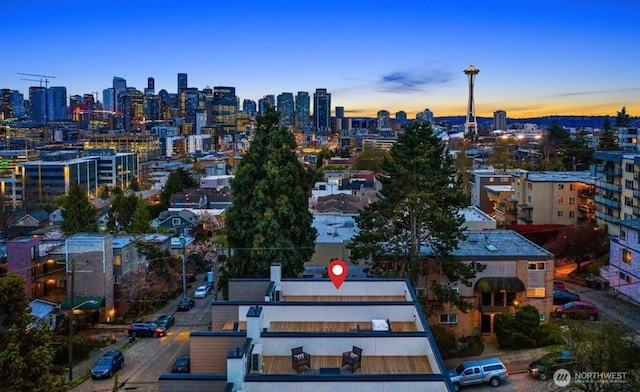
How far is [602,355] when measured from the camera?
1307 cm

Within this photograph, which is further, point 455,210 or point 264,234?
point 455,210

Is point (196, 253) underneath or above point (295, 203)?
underneath

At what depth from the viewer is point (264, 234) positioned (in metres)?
20.7

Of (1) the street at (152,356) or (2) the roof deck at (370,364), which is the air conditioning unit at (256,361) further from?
(1) the street at (152,356)

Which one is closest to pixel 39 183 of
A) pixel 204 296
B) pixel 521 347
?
pixel 204 296

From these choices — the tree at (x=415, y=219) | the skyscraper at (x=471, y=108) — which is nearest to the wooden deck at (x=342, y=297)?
the tree at (x=415, y=219)

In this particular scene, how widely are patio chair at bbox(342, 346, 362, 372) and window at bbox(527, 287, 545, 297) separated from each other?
12800 mm

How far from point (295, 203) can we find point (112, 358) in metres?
8.20

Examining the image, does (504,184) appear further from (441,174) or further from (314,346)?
(314,346)

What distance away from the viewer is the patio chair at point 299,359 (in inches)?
422

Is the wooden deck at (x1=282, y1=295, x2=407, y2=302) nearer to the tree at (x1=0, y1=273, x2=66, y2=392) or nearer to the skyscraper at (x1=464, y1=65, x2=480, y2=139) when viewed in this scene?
the tree at (x1=0, y1=273, x2=66, y2=392)

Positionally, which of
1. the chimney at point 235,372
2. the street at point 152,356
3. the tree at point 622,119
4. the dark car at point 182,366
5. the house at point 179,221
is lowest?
the street at point 152,356

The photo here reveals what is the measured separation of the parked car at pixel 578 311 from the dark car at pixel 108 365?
52.3 feet

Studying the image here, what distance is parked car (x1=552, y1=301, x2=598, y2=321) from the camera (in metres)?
22.0
